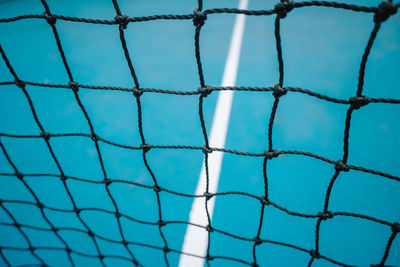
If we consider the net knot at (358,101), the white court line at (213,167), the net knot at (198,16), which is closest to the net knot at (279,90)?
the net knot at (358,101)

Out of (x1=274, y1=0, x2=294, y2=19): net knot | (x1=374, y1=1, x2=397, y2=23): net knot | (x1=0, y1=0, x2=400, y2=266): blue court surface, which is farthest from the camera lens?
(x1=0, y1=0, x2=400, y2=266): blue court surface

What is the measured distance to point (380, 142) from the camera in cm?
170

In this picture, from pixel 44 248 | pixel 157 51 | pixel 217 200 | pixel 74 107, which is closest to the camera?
pixel 44 248

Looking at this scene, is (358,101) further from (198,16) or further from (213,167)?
(213,167)

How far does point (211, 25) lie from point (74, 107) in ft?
6.16

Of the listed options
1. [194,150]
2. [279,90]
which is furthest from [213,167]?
[279,90]

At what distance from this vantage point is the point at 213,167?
1.67 metres

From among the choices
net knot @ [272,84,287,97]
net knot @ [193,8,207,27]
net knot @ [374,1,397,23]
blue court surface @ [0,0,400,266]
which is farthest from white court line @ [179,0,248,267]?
net knot @ [374,1,397,23]

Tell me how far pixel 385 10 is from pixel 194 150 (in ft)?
4.52

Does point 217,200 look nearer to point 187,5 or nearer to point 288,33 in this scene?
point 288,33

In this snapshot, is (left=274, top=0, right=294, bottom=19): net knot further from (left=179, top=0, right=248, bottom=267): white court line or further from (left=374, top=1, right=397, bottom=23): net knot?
(left=179, top=0, right=248, bottom=267): white court line

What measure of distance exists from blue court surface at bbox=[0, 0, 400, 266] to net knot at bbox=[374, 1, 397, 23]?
366 mm

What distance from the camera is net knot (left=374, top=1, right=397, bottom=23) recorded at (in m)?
0.52

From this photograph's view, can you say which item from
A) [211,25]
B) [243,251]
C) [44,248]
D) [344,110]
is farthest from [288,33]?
[44,248]
